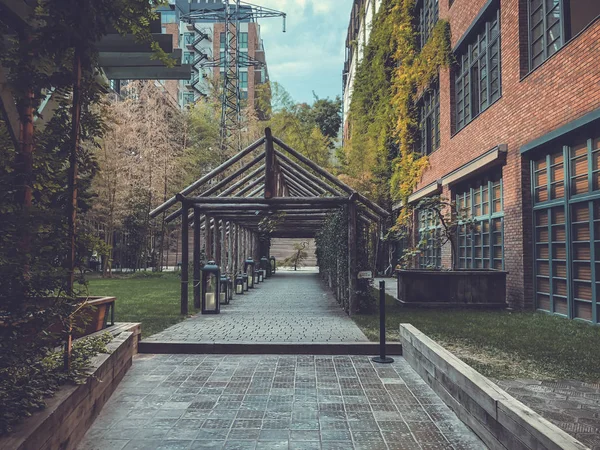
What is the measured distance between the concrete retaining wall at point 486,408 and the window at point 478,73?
347 inches

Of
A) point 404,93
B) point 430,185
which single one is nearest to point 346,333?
point 430,185

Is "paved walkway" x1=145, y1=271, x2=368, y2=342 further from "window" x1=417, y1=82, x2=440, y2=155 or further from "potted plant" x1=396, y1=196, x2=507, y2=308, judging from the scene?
"window" x1=417, y1=82, x2=440, y2=155

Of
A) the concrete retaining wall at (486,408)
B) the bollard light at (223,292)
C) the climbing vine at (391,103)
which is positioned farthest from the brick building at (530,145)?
the bollard light at (223,292)

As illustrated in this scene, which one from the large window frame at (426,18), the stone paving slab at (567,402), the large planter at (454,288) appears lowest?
the stone paving slab at (567,402)

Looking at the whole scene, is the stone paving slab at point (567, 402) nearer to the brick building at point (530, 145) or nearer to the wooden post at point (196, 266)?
the brick building at point (530, 145)

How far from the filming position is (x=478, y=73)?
44.5ft

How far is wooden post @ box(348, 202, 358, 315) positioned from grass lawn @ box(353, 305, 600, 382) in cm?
43

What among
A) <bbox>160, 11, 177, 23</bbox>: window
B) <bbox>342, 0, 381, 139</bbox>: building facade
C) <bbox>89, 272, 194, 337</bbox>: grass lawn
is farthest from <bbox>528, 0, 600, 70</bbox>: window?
<bbox>160, 11, 177, 23</bbox>: window

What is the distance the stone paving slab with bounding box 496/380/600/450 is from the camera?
130 inches

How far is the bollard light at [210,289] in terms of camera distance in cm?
1060

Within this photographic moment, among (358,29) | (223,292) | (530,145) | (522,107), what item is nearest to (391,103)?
(522,107)

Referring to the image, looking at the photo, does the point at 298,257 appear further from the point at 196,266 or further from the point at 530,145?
the point at 530,145

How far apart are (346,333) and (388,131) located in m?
15.8

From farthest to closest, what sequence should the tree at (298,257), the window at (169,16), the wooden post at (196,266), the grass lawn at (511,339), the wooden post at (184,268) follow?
the window at (169,16) < the tree at (298,257) < the wooden post at (196,266) < the wooden post at (184,268) < the grass lawn at (511,339)
